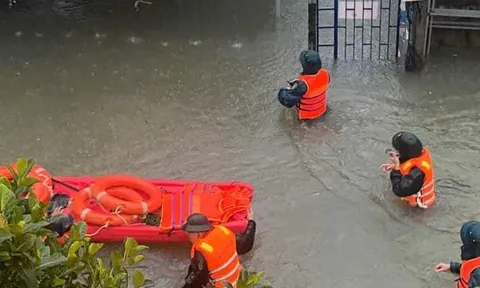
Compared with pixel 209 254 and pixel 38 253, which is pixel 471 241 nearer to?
pixel 209 254

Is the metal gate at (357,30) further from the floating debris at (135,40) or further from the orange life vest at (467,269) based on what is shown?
the orange life vest at (467,269)

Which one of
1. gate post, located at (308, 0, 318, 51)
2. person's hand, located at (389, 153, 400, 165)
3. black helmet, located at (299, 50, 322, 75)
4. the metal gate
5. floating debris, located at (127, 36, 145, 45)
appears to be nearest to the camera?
person's hand, located at (389, 153, 400, 165)

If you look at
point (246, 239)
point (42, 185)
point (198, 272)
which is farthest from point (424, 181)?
point (42, 185)

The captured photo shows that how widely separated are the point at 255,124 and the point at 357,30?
2898mm

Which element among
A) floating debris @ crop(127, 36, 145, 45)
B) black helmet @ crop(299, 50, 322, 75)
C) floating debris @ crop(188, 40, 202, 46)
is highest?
black helmet @ crop(299, 50, 322, 75)

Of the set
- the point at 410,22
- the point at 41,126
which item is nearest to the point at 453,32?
the point at 410,22

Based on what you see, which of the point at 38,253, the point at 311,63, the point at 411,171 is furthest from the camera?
the point at 311,63

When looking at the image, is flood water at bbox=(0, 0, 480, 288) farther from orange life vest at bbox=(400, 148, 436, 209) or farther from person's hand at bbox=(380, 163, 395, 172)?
person's hand at bbox=(380, 163, 395, 172)

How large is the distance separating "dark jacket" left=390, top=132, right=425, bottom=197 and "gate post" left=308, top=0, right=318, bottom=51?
3.11 m

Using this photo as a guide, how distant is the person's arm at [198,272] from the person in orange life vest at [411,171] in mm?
2077

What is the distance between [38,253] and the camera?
93.3 inches

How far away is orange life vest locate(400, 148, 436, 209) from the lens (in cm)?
652

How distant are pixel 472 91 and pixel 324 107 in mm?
1888

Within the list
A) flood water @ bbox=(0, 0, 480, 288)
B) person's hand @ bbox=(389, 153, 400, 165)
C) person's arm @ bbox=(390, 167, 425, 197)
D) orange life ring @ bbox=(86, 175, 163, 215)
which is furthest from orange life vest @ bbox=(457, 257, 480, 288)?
orange life ring @ bbox=(86, 175, 163, 215)
